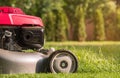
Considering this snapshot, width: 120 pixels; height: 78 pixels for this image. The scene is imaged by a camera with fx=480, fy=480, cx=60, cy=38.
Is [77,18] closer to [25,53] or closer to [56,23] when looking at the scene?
[56,23]

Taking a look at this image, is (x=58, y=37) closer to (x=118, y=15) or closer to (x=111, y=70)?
(x=118, y=15)

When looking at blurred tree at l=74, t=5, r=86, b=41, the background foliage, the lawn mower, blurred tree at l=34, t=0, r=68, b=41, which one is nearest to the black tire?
the lawn mower

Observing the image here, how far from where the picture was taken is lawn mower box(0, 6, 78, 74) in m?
8.24

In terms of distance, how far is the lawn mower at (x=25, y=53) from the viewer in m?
8.24

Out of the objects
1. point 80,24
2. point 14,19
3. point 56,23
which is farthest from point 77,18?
point 14,19

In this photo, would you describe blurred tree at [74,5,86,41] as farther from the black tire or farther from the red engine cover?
the black tire

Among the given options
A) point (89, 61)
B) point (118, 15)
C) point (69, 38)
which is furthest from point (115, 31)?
point (89, 61)

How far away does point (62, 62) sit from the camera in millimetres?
8453

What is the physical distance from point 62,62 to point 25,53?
68 cm

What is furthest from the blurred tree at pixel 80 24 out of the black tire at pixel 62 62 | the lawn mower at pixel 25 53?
the black tire at pixel 62 62

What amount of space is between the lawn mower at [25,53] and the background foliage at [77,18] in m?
15.0

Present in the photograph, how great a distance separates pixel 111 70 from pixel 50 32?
17.8 metres

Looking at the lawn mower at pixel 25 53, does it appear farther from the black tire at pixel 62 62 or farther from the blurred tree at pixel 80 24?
the blurred tree at pixel 80 24

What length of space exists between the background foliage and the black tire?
15.2 metres
